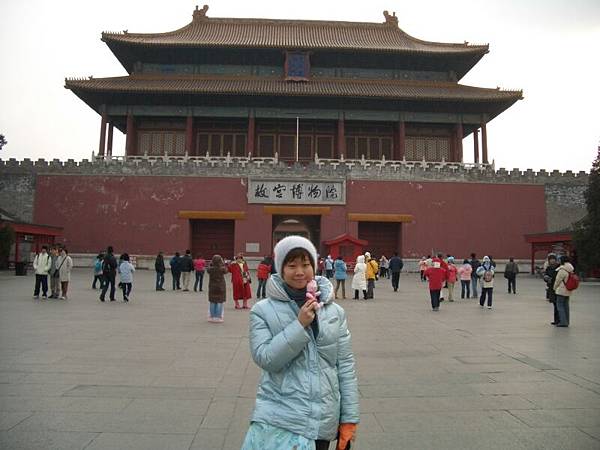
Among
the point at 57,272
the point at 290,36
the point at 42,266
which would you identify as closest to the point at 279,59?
the point at 290,36

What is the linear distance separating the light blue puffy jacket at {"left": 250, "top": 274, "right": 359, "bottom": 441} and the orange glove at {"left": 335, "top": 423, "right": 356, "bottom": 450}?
0.02 m

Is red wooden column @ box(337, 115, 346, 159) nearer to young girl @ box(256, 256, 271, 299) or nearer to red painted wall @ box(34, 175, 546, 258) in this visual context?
red painted wall @ box(34, 175, 546, 258)

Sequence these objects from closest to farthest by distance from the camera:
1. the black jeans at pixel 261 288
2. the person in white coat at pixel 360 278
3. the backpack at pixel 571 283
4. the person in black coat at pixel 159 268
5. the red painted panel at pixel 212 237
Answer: the backpack at pixel 571 283, the person in white coat at pixel 360 278, the black jeans at pixel 261 288, the person in black coat at pixel 159 268, the red painted panel at pixel 212 237

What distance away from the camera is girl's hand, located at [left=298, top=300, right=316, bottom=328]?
6.63 feet

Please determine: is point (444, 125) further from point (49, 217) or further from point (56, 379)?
point (56, 379)

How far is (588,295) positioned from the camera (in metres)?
13.9

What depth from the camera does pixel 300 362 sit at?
2.10m

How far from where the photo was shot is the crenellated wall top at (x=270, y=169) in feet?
82.0

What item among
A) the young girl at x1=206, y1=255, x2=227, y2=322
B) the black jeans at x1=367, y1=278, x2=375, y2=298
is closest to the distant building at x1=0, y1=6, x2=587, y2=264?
the black jeans at x1=367, y1=278, x2=375, y2=298

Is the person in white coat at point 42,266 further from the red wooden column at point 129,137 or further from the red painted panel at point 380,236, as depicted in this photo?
the red wooden column at point 129,137

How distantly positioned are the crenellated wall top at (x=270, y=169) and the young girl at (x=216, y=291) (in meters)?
16.4

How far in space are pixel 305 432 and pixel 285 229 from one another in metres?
38.3

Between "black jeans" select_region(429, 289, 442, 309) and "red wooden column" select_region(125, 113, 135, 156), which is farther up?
"red wooden column" select_region(125, 113, 135, 156)

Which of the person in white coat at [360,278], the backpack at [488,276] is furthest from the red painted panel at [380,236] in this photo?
the backpack at [488,276]
